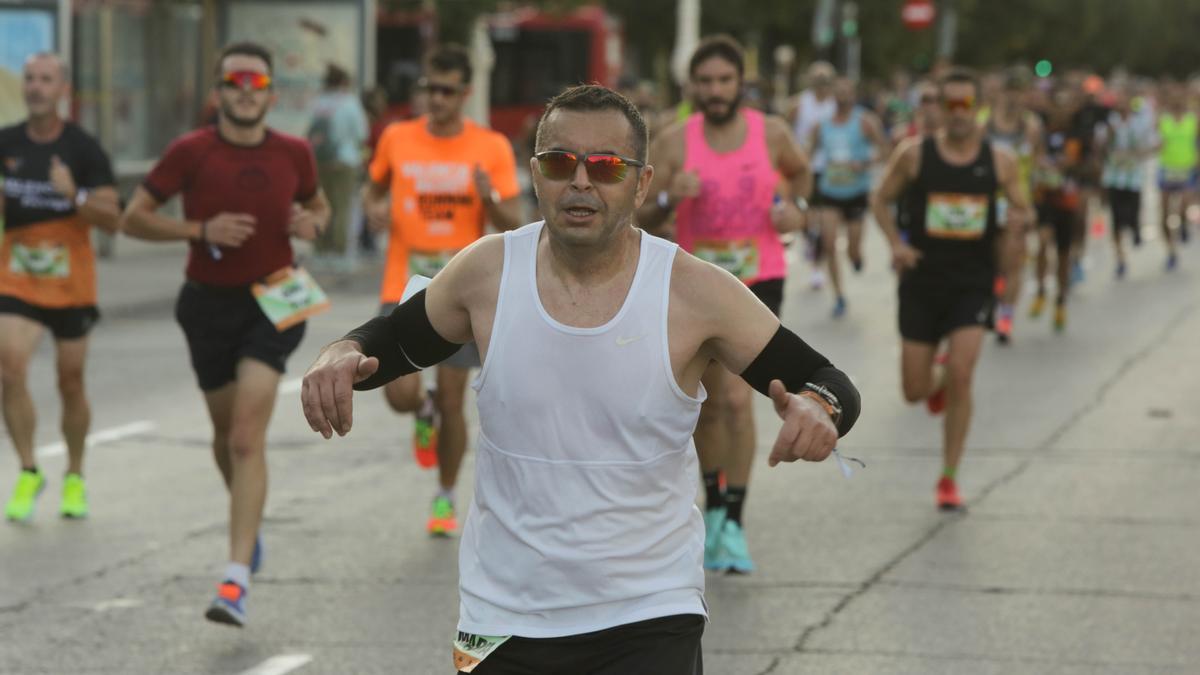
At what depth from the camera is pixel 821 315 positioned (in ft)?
55.4

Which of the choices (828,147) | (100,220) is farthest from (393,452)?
(828,147)

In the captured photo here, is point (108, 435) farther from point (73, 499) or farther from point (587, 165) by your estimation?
point (587, 165)

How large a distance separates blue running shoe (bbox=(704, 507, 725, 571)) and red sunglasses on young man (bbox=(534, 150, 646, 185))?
391cm

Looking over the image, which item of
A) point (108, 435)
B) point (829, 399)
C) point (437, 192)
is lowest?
point (108, 435)

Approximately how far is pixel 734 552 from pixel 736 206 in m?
1.37

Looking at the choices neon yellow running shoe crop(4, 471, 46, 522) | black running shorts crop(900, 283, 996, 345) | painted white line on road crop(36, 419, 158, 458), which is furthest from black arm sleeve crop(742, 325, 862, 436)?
painted white line on road crop(36, 419, 158, 458)

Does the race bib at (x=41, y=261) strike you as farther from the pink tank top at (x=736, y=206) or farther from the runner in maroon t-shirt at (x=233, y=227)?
the pink tank top at (x=736, y=206)

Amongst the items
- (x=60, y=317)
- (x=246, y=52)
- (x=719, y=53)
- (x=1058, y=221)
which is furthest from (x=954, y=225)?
(x=1058, y=221)

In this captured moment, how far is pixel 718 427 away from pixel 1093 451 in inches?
130

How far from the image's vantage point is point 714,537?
7.73m

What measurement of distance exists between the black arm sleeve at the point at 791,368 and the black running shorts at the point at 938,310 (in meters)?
5.17

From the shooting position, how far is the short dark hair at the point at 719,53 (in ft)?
26.3

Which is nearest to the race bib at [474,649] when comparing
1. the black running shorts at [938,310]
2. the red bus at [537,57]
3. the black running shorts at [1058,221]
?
the black running shorts at [938,310]

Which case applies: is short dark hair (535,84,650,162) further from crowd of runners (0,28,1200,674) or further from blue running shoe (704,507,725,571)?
blue running shoe (704,507,725,571)
